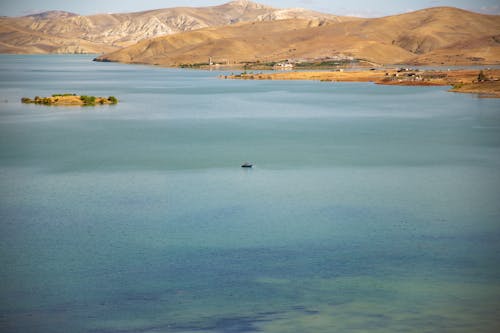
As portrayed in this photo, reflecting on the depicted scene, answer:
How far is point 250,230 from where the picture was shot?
19.1m

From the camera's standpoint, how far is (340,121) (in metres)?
45.7

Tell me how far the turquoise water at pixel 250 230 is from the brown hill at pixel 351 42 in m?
96.9

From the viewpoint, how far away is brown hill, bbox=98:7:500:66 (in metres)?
137

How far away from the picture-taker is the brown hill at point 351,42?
137125mm

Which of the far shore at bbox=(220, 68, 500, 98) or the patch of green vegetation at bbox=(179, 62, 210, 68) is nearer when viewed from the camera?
the far shore at bbox=(220, 68, 500, 98)

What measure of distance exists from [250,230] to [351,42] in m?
133

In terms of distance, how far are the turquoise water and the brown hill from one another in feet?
318

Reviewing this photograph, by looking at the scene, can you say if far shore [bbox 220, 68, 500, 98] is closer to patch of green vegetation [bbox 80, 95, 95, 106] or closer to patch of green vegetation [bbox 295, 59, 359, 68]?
patch of green vegetation [bbox 295, 59, 359, 68]

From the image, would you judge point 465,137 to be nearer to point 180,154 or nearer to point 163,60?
point 180,154

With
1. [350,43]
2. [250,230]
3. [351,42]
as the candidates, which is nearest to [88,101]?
[250,230]

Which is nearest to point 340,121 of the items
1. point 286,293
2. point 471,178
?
point 471,178

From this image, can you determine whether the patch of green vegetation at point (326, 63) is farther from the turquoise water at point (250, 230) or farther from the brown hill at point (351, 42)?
the turquoise water at point (250, 230)

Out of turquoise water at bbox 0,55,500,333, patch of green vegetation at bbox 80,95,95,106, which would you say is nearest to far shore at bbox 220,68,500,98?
turquoise water at bbox 0,55,500,333

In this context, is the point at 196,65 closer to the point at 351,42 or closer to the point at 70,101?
the point at 351,42
